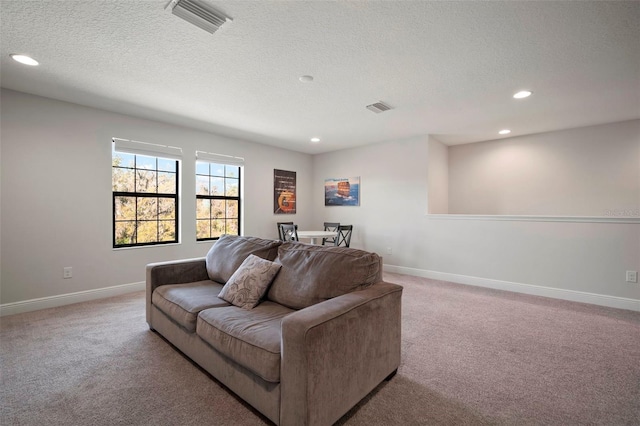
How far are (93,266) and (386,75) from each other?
167 inches

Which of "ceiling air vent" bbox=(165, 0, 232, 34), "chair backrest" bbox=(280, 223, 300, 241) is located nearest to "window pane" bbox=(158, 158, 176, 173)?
"chair backrest" bbox=(280, 223, 300, 241)

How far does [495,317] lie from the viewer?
3.12 meters

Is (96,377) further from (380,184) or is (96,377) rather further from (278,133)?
(380,184)

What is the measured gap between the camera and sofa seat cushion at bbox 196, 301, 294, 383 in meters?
1.46

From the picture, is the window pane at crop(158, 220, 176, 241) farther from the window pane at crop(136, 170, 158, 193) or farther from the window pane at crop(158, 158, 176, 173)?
the window pane at crop(158, 158, 176, 173)

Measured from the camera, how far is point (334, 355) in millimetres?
1452

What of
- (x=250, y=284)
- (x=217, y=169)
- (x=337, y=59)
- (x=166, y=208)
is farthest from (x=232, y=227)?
(x=337, y=59)

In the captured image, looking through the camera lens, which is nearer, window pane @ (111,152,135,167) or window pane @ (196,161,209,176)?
window pane @ (111,152,135,167)

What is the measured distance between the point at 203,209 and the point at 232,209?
1.91ft

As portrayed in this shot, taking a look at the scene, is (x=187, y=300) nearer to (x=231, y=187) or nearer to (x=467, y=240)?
(x=231, y=187)

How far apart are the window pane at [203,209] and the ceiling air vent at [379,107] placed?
313cm

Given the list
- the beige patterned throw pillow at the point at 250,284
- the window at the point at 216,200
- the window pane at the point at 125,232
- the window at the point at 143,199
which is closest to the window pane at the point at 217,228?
the window at the point at 216,200

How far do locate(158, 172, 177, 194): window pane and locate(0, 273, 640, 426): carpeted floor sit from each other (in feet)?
6.31

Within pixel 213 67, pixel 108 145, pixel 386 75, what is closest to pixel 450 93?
pixel 386 75
